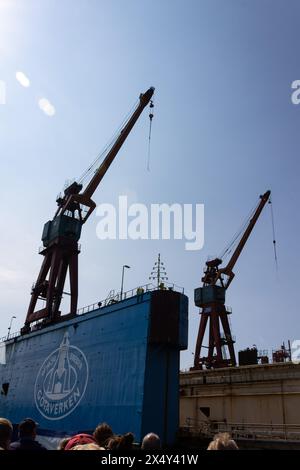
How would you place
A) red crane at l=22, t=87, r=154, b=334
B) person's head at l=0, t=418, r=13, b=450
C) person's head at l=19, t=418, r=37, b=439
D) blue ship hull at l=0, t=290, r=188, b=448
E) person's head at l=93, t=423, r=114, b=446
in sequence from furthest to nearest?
red crane at l=22, t=87, r=154, b=334, blue ship hull at l=0, t=290, r=188, b=448, person's head at l=93, t=423, r=114, b=446, person's head at l=19, t=418, r=37, b=439, person's head at l=0, t=418, r=13, b=450

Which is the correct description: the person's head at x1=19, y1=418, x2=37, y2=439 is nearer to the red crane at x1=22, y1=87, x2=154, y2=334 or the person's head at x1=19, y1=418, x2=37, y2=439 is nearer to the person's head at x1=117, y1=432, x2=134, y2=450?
the person's head at x1=117, y1=432, x2=134, y2=450

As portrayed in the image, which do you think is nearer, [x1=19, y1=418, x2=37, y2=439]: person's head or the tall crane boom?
[x1=19, y1=418, x2=37, y2=439]: person's head

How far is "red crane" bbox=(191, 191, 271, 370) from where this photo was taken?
51.2 meters

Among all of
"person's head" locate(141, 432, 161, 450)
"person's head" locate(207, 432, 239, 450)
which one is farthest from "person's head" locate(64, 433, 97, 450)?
"person's head" locate(207, 432, 239, 450)

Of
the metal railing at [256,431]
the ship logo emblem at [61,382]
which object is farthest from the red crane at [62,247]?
the metal railing at [256,431]

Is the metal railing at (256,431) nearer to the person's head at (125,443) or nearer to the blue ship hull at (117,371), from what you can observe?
the blue ship hull at (117,371)

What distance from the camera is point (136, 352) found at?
71.8ft

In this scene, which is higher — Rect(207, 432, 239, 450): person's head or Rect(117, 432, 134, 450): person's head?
Rect(207, 432, 239, 450): person's head

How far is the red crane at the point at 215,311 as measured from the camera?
51156 millimetres

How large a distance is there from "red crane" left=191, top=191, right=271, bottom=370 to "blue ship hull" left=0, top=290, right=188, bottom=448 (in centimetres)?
2700

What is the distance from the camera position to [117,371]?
22.5 m

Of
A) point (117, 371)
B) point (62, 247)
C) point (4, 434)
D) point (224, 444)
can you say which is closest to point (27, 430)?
point (4, 434)

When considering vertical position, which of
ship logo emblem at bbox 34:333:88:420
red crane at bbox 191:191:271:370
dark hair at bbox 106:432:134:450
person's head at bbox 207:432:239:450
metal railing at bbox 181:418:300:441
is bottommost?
metal railing at bbox 181:418:300:441

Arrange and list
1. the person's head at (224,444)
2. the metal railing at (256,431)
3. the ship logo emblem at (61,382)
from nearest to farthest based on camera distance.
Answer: the person's head at (224,444) < the metal railing at (256,431) < the ship logo emblem at (61,382)
